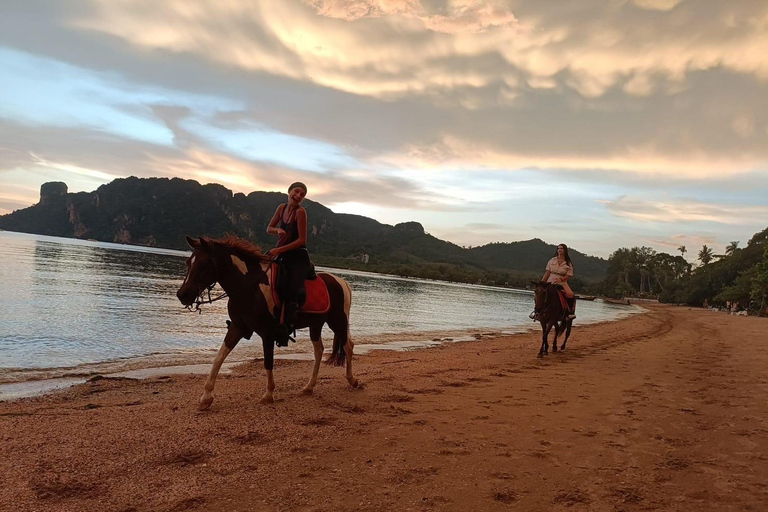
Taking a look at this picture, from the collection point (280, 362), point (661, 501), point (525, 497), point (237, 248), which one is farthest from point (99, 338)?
point (661, 501)

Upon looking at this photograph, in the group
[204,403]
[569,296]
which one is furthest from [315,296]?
[569,296]

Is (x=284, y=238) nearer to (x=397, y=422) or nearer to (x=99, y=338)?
(x=397, y=422)

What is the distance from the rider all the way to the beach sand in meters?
1.28

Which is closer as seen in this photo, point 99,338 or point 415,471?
point 415,471

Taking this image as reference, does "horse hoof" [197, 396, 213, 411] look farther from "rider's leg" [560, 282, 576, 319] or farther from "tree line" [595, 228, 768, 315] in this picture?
"tree line" [595, 228, 768, 315]

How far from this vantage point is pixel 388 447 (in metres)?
4.81

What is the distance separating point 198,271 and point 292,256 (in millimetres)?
1378

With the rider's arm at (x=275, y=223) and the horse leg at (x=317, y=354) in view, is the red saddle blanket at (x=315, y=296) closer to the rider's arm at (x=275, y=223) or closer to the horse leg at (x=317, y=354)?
the horse leg at (x=317, y=354)

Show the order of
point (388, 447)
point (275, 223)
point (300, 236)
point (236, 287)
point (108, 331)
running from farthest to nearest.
A: 1. point (108, 331)
2. point (275, 223)
3. point (300, 236)
4. point (236, 287)
5. point (388, 447)

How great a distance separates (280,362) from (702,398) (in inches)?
363

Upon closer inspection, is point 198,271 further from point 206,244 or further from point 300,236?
point 300,236

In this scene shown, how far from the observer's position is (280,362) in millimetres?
11625

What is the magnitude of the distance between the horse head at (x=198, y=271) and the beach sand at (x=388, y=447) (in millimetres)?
1563

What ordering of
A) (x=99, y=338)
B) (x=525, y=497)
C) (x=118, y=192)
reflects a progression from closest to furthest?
(x=525, y=497), (x=99, y=338), (x=118, y=192)
